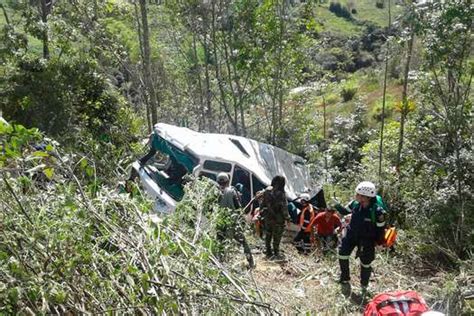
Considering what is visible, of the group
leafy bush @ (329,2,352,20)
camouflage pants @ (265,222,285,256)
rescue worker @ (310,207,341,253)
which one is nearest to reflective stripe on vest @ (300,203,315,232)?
rescue worker @ (310,207,341,253)

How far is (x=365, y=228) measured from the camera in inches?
283

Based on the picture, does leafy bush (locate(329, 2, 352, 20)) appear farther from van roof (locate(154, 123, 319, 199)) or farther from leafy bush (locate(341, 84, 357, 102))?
van roof (locate(154, 123, 319, 199))

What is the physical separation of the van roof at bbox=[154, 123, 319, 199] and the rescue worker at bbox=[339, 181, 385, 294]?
434 centimetres

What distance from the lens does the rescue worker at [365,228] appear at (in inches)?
277

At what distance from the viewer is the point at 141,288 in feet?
11.7

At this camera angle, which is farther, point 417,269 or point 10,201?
point 417,269

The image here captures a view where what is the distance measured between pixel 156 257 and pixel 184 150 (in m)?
7.66

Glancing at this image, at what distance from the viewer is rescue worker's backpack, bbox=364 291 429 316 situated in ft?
14.1

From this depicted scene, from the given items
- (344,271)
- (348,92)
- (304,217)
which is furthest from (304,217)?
(348,92)

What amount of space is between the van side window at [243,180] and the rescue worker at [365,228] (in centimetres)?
442

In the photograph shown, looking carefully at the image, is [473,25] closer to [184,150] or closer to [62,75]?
[184,150]

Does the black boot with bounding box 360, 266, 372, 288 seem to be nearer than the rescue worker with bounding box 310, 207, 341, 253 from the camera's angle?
Yes

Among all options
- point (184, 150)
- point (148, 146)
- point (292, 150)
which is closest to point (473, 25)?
point (184, 150)

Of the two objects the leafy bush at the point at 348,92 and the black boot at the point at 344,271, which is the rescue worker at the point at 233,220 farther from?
the leafy bush at the point at 348,92
